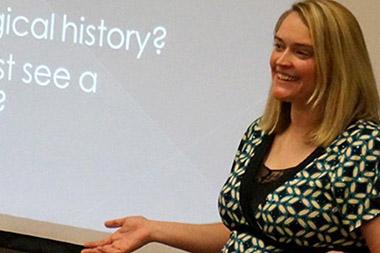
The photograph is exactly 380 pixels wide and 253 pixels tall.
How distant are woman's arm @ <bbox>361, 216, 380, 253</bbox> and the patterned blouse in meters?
0.01

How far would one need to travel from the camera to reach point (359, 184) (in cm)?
170

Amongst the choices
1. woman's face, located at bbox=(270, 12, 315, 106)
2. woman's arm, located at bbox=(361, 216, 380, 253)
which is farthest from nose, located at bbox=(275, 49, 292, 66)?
woman's arm, located at bbox=(361, 216, 380, 253)

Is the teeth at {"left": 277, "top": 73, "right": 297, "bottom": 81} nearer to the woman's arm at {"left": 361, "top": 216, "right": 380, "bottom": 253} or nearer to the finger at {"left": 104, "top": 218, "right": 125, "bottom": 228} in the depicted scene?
the woman's arm at {"left": 361, "top": 216, "right": 380, "bottom": 253}

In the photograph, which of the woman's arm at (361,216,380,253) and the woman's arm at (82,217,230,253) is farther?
the woman's arm at (82,217,230,253)

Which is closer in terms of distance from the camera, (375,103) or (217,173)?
(375,103)

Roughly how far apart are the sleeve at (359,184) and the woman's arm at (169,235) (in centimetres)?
41

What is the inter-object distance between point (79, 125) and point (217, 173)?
0.49 m

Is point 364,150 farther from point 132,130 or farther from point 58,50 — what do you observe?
point 58,50

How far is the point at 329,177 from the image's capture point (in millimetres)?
1739

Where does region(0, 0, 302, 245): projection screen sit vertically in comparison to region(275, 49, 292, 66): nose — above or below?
above

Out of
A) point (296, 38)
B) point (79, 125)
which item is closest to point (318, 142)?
point (296, 38)

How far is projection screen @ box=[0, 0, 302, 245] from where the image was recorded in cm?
249

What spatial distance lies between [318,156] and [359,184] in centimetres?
12

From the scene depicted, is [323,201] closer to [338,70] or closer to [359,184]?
[359,184]
